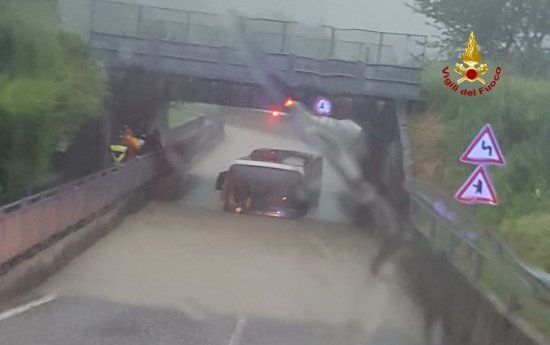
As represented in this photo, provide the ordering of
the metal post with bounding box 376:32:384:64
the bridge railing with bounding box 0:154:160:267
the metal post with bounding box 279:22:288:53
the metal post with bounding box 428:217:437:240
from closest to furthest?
the bridge railing with bounding box 0:154:160:267 < the metal post with bounding box 428:217:437:240 < the metal post with bounding box 376:32:384:64 < the metal post with bounding box 279:22:288:53

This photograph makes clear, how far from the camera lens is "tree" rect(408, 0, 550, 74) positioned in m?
21.1

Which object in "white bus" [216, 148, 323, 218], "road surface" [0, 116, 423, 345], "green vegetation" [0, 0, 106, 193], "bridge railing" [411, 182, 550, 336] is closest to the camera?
"bridge railing" [411, 182, 550, 336]

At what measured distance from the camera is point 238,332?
12.0 m

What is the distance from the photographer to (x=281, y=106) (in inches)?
1117

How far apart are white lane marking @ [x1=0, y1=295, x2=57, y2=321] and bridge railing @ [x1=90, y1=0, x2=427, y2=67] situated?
470 inches

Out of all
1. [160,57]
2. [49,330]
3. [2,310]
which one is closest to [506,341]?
[49,330]

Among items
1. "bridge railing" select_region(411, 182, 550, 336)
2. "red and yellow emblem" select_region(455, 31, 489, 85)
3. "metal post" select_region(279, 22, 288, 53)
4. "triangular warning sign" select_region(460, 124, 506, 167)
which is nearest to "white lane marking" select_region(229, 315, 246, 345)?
"bridge railing" select_region(411, 182, 550, 336)

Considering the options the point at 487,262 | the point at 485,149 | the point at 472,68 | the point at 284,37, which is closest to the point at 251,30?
the point at 284,37

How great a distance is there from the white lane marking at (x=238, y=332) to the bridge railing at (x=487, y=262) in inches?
104

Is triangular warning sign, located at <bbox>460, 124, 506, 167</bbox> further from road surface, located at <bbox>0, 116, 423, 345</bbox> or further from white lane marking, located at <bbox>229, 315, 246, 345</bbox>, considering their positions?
white lane marking, located at <bbox>229, 315, 246, 345</bbox>

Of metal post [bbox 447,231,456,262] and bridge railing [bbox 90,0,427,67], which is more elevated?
bridge railing [bbox 90,0,427,67]

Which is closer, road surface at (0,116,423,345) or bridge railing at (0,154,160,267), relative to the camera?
road surface at (0,116,423,345)

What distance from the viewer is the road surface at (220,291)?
11.8 meters

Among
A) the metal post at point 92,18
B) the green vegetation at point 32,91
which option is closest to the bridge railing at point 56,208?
the green vegetation at point 32,91
